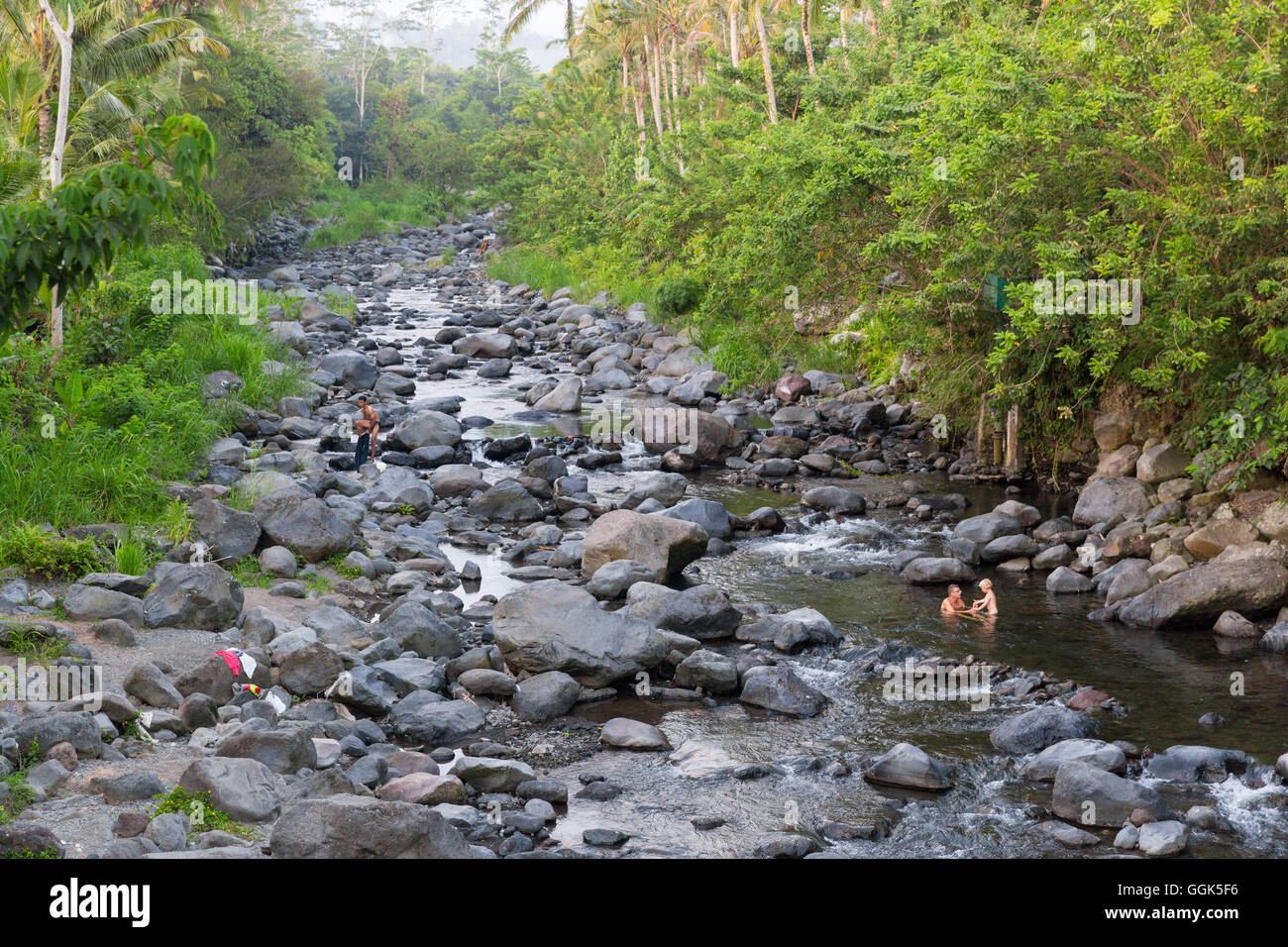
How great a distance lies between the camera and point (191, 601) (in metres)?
9.63

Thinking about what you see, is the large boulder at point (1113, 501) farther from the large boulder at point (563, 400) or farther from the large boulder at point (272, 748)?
the large boulder at point (563, 400)

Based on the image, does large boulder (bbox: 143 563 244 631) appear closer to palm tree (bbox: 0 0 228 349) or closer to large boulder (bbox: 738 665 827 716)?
large boulder (bbox: 738 665 827 716)

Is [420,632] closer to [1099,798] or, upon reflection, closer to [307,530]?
[307,530]

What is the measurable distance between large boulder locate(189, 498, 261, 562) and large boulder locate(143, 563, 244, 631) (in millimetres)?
1711

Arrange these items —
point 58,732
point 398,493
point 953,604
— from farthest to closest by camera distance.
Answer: point 398,493, point 953,604, point 58,732

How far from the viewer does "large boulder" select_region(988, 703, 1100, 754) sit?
341 inches

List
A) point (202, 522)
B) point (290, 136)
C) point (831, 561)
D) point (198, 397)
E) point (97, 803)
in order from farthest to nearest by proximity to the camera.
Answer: point (290, 136), point (198, 397), point (831, 561), point (202, 522), point (97, 803)

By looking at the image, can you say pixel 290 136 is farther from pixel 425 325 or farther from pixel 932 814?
pixel 932 814

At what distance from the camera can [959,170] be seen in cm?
1278

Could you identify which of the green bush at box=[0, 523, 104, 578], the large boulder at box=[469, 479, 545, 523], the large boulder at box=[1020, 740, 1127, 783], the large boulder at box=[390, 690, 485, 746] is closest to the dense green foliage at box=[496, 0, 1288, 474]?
the large boulder at box=[1020, 740, 1127, 783]

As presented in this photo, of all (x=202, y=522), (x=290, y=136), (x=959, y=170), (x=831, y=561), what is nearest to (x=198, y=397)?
(x=202, y=522)

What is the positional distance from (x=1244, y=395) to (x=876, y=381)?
954 cm

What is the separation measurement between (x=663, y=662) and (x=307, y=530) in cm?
445

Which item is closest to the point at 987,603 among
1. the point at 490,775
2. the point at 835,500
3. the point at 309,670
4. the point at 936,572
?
the point at 936,572
